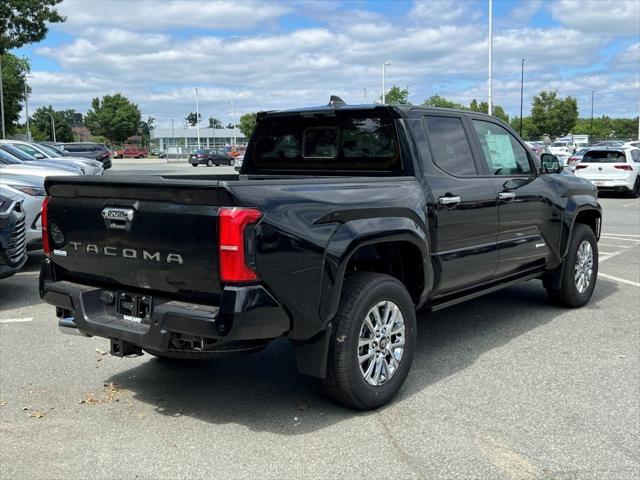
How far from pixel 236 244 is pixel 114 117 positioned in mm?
88833

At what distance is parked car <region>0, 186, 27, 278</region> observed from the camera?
685cm

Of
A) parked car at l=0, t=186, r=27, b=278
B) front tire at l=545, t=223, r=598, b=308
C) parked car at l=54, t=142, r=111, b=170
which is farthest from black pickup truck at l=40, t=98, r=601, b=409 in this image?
parked car at l=54, t=142, r=111, b=170

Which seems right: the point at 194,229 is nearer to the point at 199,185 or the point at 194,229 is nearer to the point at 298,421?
the point at 199,185

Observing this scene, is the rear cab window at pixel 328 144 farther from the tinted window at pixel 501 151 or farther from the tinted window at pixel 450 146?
the tinted window at pixel 501 151

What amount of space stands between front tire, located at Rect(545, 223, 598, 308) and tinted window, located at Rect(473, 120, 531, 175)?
3.44 feet

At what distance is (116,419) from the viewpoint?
13.5ft

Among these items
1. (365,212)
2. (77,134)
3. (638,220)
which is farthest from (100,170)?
(77,134)

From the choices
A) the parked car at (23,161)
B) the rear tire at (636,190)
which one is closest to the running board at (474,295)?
the parked car at (23,161)

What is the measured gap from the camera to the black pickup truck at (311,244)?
3520mm

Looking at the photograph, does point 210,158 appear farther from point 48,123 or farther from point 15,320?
point 48,123

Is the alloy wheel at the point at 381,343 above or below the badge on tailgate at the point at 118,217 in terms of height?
below

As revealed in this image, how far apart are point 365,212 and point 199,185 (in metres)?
1.13

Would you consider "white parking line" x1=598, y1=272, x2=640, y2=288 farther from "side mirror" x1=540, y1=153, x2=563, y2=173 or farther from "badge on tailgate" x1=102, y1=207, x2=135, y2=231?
"badge on tailgate" x1=102, y1=207, x2=135, y2=231

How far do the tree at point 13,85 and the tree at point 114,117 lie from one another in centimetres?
3343
